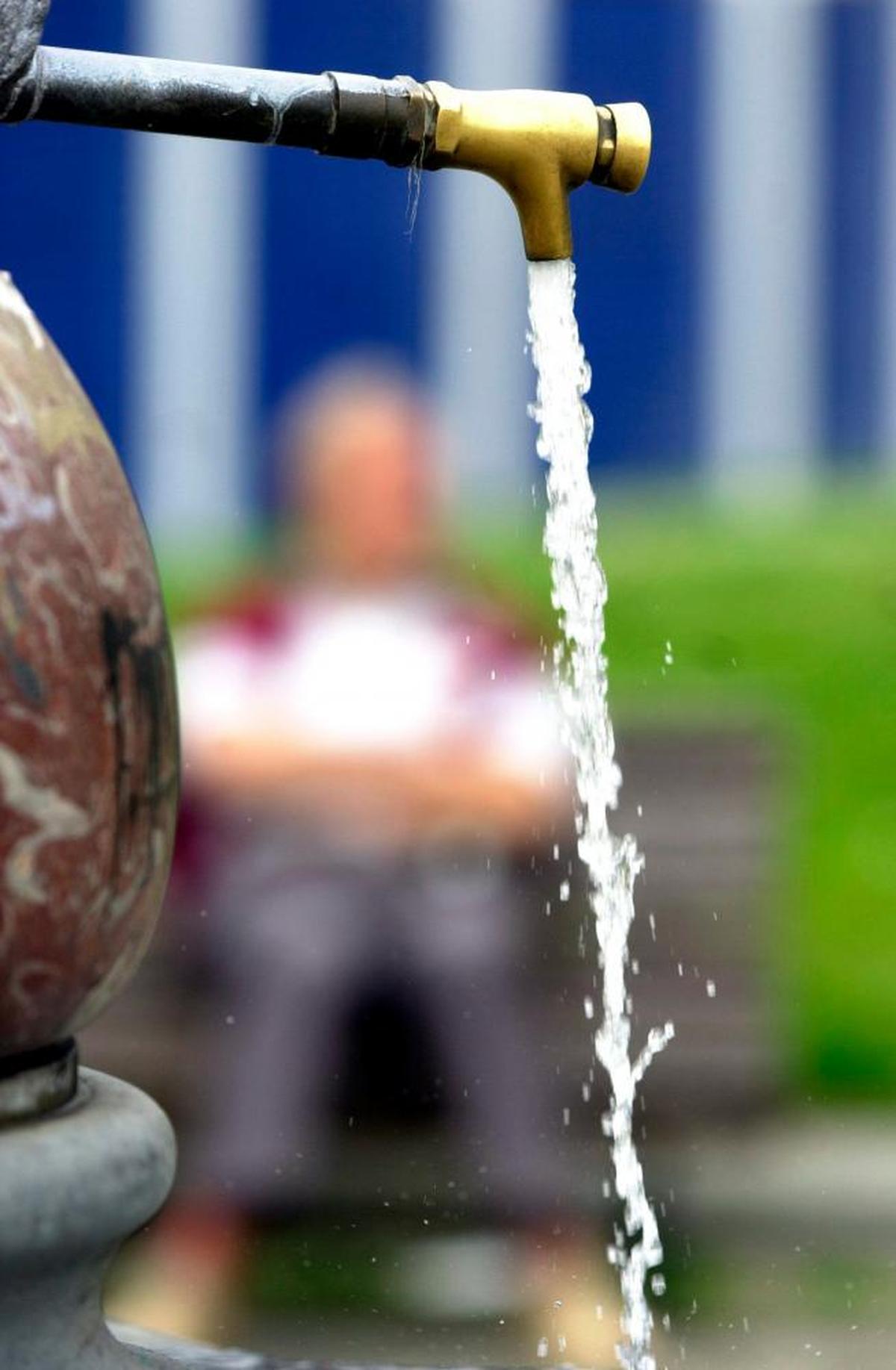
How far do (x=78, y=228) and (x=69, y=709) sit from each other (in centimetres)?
601

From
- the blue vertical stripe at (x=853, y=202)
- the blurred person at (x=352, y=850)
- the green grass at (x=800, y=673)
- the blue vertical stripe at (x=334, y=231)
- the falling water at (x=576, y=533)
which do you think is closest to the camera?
the falling water at (x=576, y=533)

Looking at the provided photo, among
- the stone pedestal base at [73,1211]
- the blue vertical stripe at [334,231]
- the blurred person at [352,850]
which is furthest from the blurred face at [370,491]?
the blue vertical stripe at [334,231]

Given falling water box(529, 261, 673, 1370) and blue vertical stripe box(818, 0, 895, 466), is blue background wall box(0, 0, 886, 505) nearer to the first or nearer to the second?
blue vertical stripe box(818, 0, 895, 466)

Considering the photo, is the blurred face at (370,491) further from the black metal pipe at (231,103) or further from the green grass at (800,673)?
the black metal pipe at (231,103)

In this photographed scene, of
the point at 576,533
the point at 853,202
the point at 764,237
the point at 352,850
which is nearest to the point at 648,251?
the point at 764,237

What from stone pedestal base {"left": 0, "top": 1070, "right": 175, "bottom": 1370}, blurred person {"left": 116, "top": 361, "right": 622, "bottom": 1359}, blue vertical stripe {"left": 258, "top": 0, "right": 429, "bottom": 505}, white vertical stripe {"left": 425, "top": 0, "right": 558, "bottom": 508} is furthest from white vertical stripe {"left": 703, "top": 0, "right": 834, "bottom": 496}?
stone pedestal base {"left": 0, "top": 1070, "right": 175, "bottom": 1370}

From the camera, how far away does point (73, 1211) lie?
1.33 m

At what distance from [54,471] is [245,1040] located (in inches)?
99.9

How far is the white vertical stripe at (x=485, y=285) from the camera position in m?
7.16

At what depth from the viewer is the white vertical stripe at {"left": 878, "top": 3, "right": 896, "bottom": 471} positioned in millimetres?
7531

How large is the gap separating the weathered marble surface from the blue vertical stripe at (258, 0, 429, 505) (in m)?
5.61

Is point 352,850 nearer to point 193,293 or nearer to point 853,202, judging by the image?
point 193,293

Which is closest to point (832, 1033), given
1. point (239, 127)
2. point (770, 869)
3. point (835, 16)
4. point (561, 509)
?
point (770, 869)

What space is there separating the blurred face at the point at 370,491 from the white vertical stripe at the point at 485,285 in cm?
310
